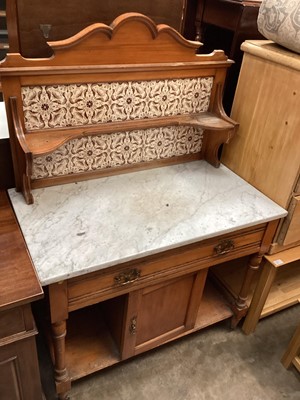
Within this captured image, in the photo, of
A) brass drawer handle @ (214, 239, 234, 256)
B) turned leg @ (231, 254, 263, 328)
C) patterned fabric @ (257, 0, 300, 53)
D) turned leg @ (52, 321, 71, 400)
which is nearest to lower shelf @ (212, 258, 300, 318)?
turned leg @ (231, 254, 263, 328)

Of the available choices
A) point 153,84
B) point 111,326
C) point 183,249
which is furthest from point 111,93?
point 111,326

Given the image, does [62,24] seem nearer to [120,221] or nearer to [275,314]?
[120,221]

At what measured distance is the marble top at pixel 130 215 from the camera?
106cm

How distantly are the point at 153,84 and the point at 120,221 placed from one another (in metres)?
0.50

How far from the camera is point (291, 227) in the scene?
1409mm

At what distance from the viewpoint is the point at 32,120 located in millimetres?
1158

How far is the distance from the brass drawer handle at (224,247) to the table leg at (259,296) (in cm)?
26

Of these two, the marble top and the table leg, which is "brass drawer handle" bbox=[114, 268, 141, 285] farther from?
the table leg

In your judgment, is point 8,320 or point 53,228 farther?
point 53,228

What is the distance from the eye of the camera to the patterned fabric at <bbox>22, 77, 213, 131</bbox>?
1.15 meters

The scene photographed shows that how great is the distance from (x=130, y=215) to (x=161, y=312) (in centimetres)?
43

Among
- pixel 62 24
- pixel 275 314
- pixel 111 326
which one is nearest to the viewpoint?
pixel 62 24

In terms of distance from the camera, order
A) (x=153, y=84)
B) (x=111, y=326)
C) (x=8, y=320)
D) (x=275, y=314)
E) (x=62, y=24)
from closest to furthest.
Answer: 1. (x=8, y=320)
2. (x=62, y=24)
3. (x=153, y=84)
4. (x=111, y=326)
5. (x=275, y=314)

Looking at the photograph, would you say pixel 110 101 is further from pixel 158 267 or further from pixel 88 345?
pixel 88 345
